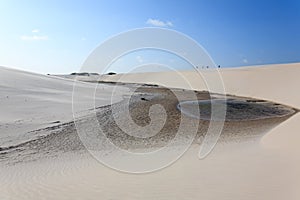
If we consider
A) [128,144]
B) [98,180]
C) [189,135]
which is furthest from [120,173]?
[189,135]

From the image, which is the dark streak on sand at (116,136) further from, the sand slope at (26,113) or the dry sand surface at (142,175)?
the sand slope at (26,113)

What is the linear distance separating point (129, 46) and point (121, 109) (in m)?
13.6

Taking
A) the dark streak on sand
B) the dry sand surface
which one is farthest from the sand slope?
the dark streak on sand

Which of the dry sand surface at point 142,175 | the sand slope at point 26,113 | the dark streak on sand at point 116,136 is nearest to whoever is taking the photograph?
the dry sand surface at point 142,175

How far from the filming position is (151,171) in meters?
9.65

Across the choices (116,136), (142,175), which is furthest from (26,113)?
(142,175)

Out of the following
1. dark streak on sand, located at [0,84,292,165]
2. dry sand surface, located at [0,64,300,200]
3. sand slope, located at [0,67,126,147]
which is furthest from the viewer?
sand slope, located at [0,67,126,147]

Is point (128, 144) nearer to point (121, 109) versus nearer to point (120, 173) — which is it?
point (120, 173)

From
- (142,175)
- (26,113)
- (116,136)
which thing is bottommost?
(142,175)

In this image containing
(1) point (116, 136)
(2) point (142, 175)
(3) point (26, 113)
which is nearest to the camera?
(2) point (142, 175)

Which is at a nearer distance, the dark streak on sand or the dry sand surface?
the dry sand surface

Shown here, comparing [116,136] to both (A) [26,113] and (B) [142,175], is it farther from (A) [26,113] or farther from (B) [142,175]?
(A) [26,113]

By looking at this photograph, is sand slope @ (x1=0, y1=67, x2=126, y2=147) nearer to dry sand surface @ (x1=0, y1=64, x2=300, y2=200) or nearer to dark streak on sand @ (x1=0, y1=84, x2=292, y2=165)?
dry sand surface @ (x1=0, y1=64, x2=300, y2=200)

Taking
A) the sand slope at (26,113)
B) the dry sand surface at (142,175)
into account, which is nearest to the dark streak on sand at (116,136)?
the dry sand surface at (142,175)
